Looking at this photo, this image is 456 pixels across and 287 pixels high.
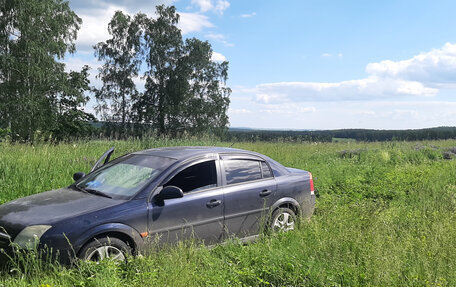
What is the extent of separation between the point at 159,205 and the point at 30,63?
2776cm

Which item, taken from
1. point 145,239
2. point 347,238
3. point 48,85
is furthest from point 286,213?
point 48,85

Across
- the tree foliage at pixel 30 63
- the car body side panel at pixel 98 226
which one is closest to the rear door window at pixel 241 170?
the car body side panel at pixel 98 226

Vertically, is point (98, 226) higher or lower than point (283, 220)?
higher

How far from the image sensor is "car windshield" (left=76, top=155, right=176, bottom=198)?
4.95 m

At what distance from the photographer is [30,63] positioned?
27.9m

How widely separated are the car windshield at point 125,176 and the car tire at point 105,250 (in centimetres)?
64

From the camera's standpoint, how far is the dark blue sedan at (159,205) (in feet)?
13.7

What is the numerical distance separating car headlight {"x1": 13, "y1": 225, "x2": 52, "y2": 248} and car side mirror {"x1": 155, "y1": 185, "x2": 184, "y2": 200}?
130 centimetres

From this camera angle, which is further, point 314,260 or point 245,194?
point 245,194

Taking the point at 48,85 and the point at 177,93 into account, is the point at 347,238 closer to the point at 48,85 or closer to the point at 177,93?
the point at 48,85

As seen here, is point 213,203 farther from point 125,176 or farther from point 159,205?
point 125,176

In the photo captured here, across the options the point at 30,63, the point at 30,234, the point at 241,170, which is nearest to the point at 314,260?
the point at 241,170

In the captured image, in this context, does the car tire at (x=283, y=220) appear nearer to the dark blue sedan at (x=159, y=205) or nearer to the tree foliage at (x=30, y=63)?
the dark blue sedan at (x=159, y=205)

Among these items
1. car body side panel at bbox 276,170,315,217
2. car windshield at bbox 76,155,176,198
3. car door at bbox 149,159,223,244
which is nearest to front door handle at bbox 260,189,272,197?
car body side panel at bbox 276,170,315,217
